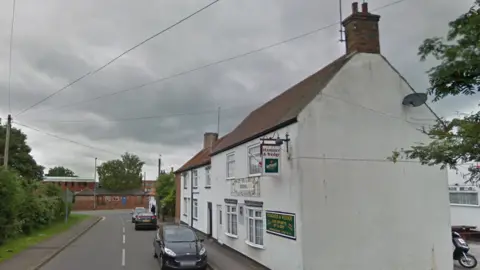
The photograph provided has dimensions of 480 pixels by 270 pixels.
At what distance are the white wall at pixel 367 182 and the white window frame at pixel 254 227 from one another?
11.4 feet

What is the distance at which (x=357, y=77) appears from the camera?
13.2 meters

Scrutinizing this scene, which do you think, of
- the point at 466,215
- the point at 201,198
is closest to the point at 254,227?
the point at 201,198

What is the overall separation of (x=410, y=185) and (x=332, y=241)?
3285 millimetres

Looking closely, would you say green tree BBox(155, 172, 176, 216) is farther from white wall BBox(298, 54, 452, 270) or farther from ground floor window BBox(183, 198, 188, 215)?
white wall BBox(298, 54, 452, 270)

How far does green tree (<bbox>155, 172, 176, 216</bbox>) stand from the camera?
43500 millimetres

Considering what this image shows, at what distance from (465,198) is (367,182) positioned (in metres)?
15.2

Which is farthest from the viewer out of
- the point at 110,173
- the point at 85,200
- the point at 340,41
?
the point at 110,173

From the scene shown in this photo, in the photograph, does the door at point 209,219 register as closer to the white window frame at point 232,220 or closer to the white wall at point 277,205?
the white window frame at point 232,220

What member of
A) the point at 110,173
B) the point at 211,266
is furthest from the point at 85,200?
the point at 211,266

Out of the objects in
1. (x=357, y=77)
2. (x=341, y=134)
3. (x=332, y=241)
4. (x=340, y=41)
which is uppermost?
(x=340, y=41)

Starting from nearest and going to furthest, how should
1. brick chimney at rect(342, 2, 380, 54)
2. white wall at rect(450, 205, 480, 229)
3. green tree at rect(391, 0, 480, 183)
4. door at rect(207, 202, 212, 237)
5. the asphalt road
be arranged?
green tree at rect(391, 0, 480, 183), brick chimney at rect(342, 2, 380, 54), the asphalt road, white wall at rect(450, 205, 480, 229), door at rect(207, 202, 212, 237)

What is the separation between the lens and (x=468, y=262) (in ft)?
49.4

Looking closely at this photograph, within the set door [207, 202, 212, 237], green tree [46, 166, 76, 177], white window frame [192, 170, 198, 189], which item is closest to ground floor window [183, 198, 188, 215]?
white window frame [192, 170, 198, 189]

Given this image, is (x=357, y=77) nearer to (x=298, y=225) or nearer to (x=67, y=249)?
(x=298, y=225)
